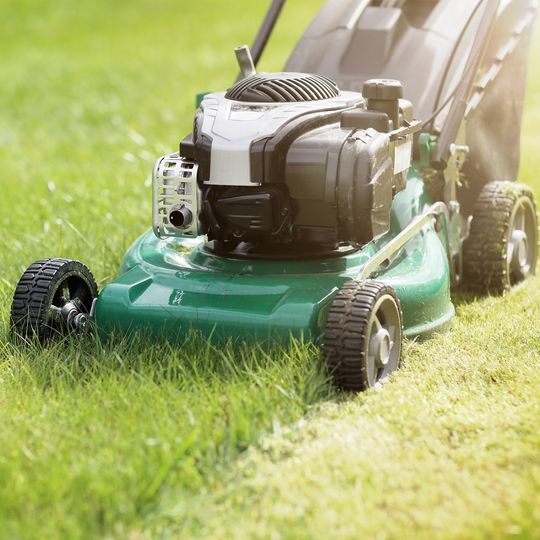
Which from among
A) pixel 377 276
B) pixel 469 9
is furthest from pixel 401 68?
pixel 377 276

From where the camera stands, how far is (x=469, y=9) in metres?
4.34

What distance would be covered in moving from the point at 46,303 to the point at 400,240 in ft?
3.76

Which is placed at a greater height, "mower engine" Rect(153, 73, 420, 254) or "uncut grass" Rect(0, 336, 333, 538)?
"mower engine" Rect(153, 73, 420, 254)

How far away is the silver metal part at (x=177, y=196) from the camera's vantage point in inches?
129

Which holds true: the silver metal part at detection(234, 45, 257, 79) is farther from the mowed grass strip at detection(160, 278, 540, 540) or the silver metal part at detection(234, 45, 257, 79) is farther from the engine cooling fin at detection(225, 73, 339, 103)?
the mowed grass strip at detection(160, 278, 540, 540)

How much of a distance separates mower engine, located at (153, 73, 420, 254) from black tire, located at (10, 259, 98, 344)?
1.12 ft

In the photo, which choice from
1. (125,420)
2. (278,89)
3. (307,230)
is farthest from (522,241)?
(125,420)

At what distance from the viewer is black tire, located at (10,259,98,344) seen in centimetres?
336

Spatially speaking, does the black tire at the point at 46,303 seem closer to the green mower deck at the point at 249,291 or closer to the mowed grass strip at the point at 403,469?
the green mower deck at the point at 249,291

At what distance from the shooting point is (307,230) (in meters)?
3.35

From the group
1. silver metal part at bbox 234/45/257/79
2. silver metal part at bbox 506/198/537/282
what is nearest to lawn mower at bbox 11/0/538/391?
silver metal part at bbox 234/45/257/79

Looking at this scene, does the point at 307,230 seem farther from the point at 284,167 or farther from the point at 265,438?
the point at 265,438

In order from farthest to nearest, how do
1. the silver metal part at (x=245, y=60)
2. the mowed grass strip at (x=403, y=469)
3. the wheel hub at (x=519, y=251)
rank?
the wheel hub at (x=519, y=251) → the silver metal part at (x=245, y=60) → the mowed grass strip at (x=403, y=469)

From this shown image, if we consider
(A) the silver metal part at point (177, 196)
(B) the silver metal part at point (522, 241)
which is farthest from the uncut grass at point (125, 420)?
(B) the silver metal part at point (522, 241)
